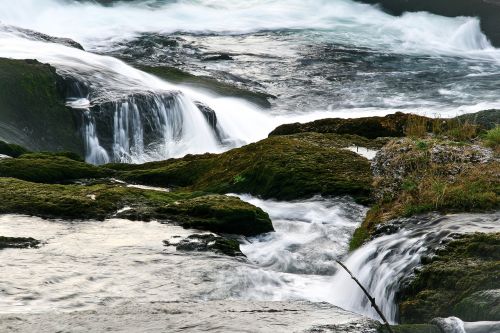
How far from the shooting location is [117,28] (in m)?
41.9

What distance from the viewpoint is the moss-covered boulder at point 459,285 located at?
5906mm

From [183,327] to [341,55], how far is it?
31354mm

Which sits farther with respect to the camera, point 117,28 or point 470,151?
point 117,28

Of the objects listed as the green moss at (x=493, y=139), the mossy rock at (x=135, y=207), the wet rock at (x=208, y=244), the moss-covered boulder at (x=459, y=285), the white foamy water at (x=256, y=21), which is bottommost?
the wet rock at (x=208, y=244)

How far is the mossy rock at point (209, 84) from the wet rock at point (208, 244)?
1665 centimetres

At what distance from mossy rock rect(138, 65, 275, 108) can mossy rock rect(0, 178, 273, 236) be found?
49.5ft

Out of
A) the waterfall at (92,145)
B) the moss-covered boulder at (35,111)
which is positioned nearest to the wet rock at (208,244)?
the moss-covered boulder at (35,111)

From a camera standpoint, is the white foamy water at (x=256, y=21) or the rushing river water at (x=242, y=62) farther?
the white foamy water at (x=256, y=21)

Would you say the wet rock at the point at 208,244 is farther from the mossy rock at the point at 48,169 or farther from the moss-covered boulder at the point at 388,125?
the moss-covered boulder at the point at 388,125

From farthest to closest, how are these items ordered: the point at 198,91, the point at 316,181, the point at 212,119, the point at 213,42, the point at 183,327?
the point at 213,42, the point at 198,91, the point at 212,119, the point at 316,181, the point at 183,327

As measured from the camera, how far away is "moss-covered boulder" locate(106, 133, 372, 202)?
11.2 metres

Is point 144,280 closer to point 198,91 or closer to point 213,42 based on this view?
point 198,91

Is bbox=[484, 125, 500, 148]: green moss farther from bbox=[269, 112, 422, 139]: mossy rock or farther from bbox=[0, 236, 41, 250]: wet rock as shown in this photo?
bbox=[0, 236, 41, 250]: wet rock

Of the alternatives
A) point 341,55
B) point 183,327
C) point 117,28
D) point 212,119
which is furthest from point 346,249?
point 117,28
